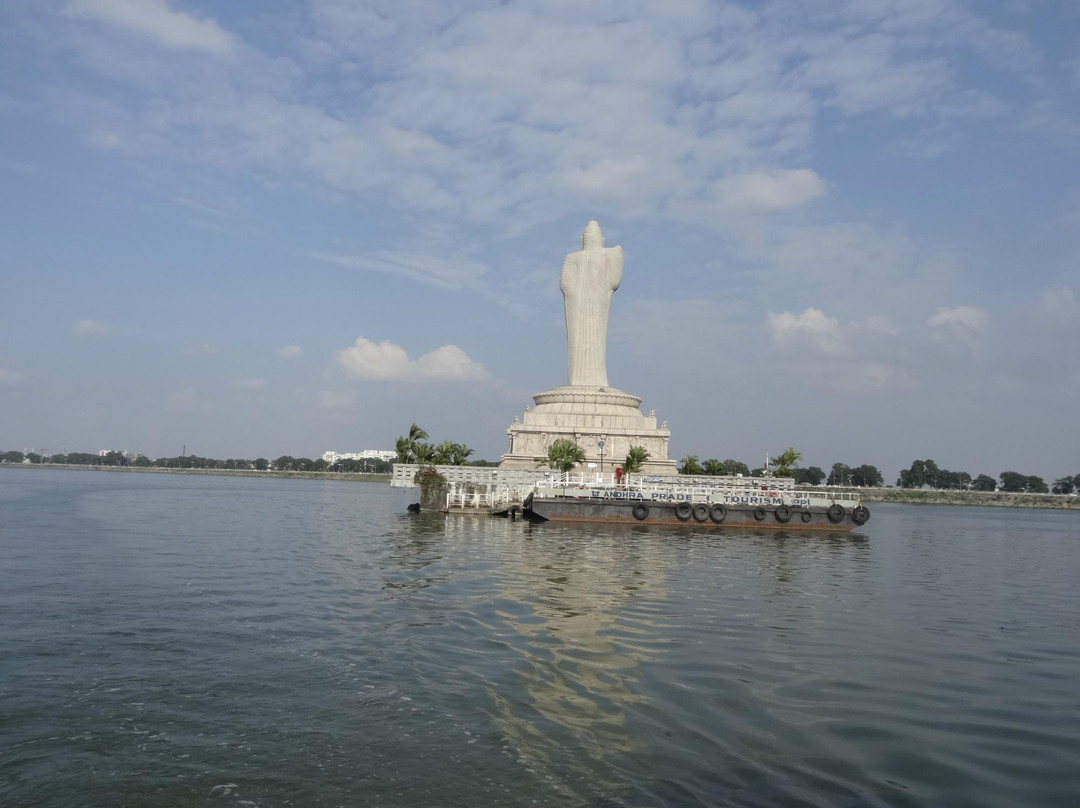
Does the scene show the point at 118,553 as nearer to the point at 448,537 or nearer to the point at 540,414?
the point at 448,537

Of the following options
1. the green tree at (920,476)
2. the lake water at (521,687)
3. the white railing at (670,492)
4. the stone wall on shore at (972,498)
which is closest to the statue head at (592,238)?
the white railing at (670,492)

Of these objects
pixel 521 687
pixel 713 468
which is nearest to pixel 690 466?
pixel 713 468

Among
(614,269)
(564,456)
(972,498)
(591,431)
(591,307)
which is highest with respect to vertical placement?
(614,269)

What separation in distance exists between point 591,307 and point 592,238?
5.97 m

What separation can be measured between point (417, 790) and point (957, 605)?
15.7 m

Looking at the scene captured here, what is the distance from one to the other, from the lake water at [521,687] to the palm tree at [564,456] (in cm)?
2773

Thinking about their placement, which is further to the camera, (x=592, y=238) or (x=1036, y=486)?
(x=1036, y=486)

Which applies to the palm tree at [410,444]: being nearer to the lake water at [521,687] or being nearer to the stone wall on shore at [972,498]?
the lake water at [521,687]

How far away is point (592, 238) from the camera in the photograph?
2547 inches

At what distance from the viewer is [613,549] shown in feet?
88.0

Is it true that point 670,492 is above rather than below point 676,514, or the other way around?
above

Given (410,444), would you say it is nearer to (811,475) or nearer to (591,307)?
(591,307)

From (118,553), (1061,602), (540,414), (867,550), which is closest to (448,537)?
(118,553)

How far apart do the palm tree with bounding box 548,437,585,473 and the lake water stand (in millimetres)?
27734
